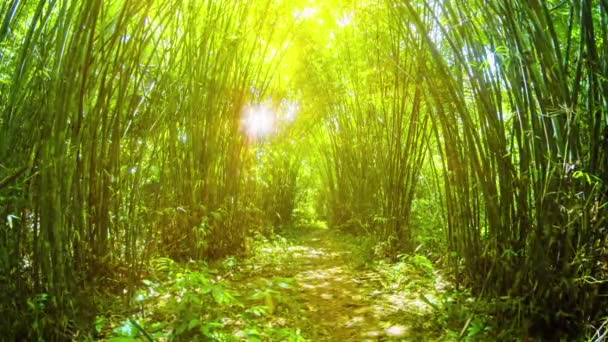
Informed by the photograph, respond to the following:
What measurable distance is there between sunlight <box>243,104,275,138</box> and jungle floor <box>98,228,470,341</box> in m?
1.09

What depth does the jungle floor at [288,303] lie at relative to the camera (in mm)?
1535

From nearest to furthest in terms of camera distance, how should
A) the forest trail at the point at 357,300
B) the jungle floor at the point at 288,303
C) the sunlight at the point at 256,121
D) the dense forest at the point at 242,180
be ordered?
1. the dense forest at the point at 242,180
2. the jungle floor at the point at 288,303
3. the forest trail at the point at 357,300
4. the sunlight at the point at 256,121

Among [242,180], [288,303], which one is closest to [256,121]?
[242,180]

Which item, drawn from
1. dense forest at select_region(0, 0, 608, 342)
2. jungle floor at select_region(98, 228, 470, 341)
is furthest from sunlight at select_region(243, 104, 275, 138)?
jungle floor at select_region(98, 228, 470, 341)

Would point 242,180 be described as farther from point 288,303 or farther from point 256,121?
point 288,303

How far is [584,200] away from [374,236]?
2.46 m

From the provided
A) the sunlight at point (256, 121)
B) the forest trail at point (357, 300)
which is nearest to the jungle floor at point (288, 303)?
the forest trail at point (357, 300)

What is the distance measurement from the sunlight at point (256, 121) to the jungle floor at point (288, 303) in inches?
42.9

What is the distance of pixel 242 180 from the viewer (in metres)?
3.45

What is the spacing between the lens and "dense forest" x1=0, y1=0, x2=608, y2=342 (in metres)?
1.29

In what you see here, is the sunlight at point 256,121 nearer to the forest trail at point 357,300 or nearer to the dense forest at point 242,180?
the dense forest at point 242,180

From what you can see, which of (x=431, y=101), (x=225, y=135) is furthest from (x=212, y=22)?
(x=431, y=101)

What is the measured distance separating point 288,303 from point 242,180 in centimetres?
153

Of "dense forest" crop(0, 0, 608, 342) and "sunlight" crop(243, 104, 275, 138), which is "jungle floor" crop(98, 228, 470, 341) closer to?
"dense forest" crop(0, 0, 608, 342)
